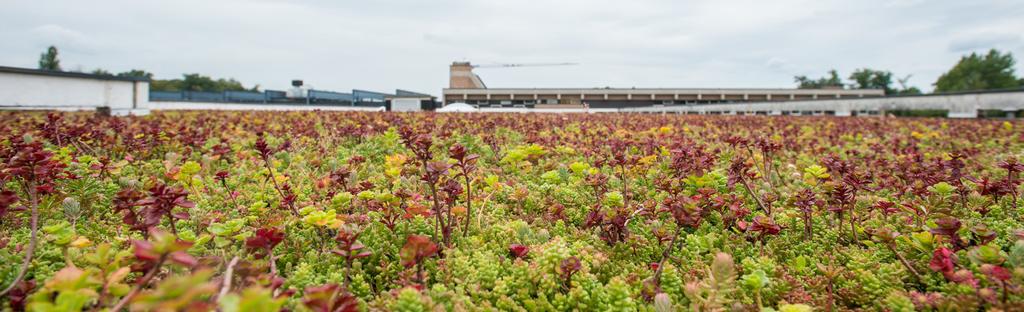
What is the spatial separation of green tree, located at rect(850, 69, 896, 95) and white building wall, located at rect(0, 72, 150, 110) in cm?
10876

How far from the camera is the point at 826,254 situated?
2.14 m

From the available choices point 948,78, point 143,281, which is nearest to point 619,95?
point 948,78

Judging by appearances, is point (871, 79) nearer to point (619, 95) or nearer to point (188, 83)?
point (619, 95)

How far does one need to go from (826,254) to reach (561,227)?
3.95 ft

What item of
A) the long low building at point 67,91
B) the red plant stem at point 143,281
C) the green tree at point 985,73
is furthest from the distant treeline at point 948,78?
the red plant stem at point 143,281

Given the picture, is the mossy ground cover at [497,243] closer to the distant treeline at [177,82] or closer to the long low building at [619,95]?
the long low building at [619,95]

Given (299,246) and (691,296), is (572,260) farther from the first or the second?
(299,246)

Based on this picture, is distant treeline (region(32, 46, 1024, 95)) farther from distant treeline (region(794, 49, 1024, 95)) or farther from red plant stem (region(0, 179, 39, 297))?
red plant stem (region(0, 179, 39, 297))

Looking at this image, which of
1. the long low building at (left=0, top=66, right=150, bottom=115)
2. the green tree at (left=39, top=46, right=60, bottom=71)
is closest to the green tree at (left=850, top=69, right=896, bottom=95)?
the long low building at (left=0, top=66, right=150, bottom=115)

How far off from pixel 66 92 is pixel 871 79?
117 m

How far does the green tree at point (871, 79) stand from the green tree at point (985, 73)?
14186mm

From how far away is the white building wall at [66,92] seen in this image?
48.2 ft

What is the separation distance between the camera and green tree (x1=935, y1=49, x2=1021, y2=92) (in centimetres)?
6950

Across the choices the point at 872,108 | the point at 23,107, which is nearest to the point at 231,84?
the point at 23,107
